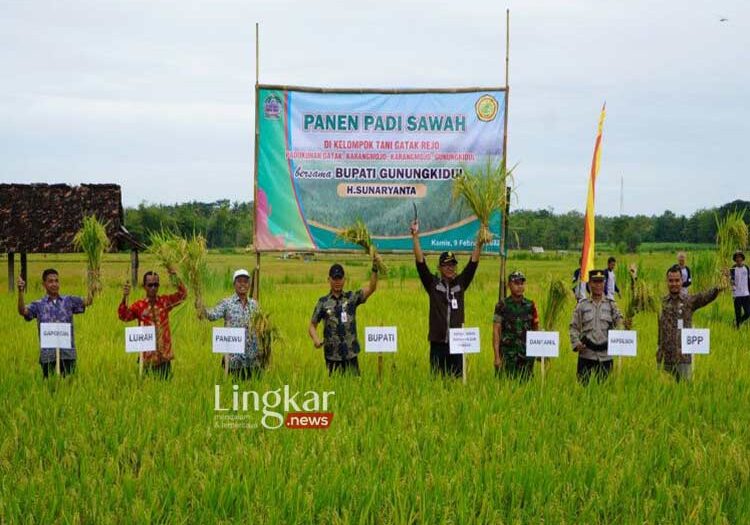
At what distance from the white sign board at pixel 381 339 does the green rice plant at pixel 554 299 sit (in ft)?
7.61

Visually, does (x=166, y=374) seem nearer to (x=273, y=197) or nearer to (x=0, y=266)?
(x=273, y=197)

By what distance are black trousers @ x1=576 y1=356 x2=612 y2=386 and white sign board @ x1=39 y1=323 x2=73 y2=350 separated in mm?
5034

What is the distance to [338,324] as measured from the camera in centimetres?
754

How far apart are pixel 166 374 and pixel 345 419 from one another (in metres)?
2.50

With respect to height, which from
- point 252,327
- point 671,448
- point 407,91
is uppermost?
point 407,91

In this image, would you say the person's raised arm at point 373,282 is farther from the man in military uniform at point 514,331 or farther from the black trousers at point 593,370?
the black trousers at point 593,370

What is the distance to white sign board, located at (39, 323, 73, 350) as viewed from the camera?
734 centimetres

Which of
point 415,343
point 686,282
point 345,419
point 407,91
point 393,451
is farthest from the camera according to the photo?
point 686,282

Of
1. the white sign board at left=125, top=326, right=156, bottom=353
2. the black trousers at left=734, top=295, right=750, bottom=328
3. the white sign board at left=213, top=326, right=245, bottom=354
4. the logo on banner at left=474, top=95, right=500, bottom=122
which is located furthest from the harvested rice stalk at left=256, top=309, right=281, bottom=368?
the black trousers at left=734, top=295, right=750, bottom=328

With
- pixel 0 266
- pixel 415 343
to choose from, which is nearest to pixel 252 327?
pixel 415 343

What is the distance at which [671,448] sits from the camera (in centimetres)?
571

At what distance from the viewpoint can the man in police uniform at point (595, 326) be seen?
7566mm

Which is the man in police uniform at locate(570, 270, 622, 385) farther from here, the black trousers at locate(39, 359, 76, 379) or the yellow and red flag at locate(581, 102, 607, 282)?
the black trousers at locate(39, 359, 76, 379)

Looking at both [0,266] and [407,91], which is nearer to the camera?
[407,91]
